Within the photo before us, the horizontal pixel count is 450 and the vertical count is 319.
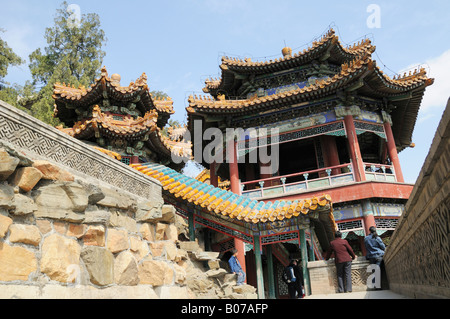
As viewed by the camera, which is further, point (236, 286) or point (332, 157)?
point (332, 157)

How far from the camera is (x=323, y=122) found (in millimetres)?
12461

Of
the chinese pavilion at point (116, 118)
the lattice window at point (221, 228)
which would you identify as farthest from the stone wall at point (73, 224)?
the chinese pavilion at point (116, 118)

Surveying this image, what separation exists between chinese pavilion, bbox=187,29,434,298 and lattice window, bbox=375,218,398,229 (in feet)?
0.09

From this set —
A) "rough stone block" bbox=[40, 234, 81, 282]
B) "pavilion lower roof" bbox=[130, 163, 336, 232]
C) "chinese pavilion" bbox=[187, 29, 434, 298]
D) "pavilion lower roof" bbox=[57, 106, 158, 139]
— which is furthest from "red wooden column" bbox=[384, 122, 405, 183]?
"rough stone block" bbox=[40, 234, 81, 282]

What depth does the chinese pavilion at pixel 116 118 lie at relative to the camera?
39.7 ft

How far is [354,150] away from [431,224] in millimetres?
9976

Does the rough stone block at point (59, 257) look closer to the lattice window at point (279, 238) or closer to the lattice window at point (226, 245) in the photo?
the lattice window at point (279, 238)

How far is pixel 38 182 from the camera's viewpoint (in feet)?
10.4

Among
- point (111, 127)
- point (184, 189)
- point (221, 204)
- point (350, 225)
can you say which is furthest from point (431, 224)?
point (111, 127)
